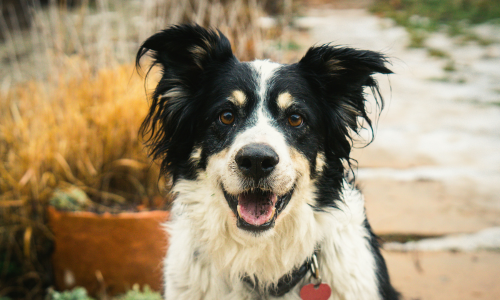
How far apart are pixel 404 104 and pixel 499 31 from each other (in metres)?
4.93

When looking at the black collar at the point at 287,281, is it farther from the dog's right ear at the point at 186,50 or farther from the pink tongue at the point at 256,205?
the dog's right ear at the point at 186,50

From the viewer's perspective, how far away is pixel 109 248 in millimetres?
3248

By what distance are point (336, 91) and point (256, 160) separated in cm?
84

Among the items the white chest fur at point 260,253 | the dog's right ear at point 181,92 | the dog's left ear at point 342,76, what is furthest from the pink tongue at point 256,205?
the dog's left ear at point 342,76

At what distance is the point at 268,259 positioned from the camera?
7.36 ft

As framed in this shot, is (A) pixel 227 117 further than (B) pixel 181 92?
No

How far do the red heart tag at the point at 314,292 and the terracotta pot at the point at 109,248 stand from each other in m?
1.44

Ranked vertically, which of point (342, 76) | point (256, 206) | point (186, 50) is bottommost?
point (256, 206)

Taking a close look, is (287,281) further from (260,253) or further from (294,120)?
(294,120)

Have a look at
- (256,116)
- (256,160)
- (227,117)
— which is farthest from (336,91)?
(256,160)

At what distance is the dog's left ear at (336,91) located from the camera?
2.33 meters

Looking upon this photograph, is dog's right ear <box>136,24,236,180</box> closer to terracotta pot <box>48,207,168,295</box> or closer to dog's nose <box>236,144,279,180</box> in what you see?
dog's nose <box>236,144,279,180</box>

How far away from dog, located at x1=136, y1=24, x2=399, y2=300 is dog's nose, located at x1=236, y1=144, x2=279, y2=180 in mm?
79

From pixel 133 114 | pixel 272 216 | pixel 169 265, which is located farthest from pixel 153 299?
pixel 133 114
